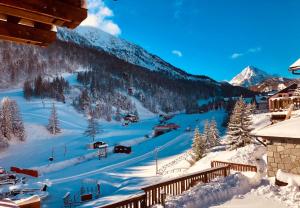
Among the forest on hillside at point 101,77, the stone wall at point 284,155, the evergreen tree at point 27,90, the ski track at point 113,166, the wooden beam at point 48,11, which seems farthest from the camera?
the forest on hillside at point 101,77

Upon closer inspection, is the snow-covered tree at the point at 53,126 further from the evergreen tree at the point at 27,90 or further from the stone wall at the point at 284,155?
the stone wall at the point at 284,155

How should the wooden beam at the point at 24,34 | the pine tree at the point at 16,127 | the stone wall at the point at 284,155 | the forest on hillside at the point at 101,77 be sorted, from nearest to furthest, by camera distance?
the wooden beam at the point at 24,34, the stone wall at the point at 284,155, the pine tree at the point at 16,127, the forest on hillside at the point at 101,77

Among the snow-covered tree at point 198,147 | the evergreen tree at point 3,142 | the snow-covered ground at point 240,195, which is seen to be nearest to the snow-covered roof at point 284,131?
the snow-covered ground at point 240,195

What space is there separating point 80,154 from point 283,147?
41.3 meters

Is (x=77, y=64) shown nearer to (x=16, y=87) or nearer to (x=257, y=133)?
(x=16, y=87)

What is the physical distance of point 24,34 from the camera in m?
3.03

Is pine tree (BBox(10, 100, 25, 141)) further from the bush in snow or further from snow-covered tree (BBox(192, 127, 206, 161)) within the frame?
the bush in snow

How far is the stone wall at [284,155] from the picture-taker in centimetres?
1246

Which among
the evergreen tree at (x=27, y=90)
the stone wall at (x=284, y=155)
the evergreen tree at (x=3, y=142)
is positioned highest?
the evergreen tree at (x=27, y=90)

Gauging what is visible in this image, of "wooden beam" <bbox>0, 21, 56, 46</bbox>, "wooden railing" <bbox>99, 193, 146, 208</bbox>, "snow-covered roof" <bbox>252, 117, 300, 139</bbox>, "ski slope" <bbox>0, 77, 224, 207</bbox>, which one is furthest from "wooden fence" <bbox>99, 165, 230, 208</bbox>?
"ski slope" <bbox>0, 77, 224, 207</bbox>

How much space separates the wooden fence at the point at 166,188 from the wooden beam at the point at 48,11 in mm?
6049

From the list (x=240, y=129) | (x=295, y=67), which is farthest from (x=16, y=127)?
(x=295, y=67)

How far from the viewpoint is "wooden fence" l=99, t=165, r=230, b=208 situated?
28.9 feet

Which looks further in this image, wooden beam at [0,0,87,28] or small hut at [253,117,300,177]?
small hut at [253,117,300,177]
